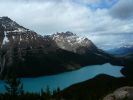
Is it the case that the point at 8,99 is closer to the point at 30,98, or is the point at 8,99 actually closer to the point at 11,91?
the point at 30,98

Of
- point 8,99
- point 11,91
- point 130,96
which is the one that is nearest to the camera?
point 130,96

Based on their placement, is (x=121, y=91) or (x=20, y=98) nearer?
(x=121, y=91)

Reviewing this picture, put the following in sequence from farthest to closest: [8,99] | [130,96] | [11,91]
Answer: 1. [11,91]
2. [8,99]
3. [130,96]

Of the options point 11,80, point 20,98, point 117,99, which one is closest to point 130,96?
point 117,99

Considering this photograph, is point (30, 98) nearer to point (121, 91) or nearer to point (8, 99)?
point (8, 99)

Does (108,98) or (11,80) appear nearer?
(108,98)

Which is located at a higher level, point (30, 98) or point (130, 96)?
point (130, 96)

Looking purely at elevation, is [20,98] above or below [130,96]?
below
